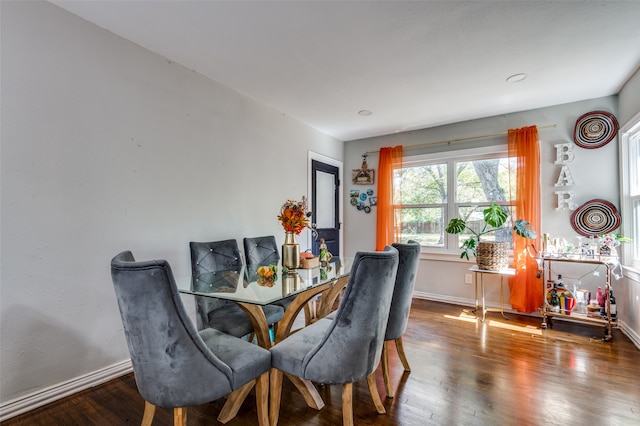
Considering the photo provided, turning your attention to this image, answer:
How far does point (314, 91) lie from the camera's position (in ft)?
10.2

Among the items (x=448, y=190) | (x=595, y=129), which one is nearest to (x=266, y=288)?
Answer: (x=448, y=190)

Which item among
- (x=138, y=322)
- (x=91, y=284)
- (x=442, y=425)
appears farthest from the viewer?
(x=91, y=284)

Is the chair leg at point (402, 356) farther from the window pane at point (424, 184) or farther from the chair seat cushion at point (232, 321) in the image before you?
the window pane at point (424, 184)

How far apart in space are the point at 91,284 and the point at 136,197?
68cm

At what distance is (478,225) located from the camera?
3.96m

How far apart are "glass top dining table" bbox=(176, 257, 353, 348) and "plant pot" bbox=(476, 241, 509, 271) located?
1.92 m

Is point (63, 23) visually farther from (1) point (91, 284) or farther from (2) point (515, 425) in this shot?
(2) point (515, 425)

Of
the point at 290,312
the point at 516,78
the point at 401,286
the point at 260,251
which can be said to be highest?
the point at 516,78

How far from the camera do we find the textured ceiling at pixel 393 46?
1.91 metres

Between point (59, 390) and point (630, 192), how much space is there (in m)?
5.08

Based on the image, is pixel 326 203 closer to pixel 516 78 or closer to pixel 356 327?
pixel 516 78

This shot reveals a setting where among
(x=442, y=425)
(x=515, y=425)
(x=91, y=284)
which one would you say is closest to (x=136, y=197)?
(x=91, y=284)

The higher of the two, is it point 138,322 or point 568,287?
point 138,322

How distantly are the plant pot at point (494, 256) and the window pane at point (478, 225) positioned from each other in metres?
0.40
